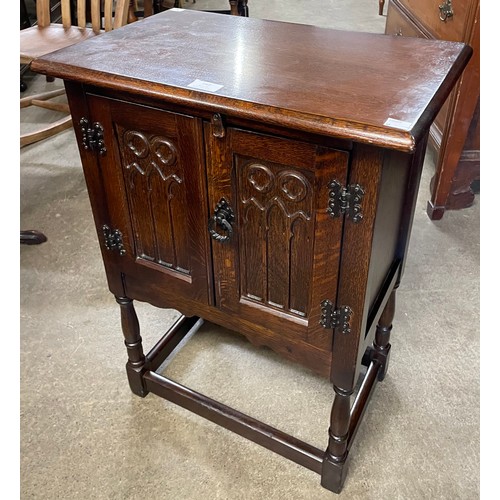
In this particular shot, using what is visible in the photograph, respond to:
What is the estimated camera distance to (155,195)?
3.46 ft

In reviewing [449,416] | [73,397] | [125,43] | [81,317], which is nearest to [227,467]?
[73,397]

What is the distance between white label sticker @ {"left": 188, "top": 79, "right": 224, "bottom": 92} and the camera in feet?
2.81

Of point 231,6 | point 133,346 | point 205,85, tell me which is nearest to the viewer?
point 205,85

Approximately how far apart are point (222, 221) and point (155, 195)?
167 millimetres

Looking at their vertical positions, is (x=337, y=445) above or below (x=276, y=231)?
below

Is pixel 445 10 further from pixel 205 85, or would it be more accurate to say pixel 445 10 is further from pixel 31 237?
pixel 31 237

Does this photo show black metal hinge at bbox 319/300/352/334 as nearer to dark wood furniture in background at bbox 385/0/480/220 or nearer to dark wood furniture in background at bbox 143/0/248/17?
dark wood furniture in background at bbox 385/0/480/220

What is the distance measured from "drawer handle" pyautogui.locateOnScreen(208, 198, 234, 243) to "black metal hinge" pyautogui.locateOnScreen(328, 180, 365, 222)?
208 mm

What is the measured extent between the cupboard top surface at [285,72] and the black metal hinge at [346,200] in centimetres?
10

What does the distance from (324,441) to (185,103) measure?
92 centimetres

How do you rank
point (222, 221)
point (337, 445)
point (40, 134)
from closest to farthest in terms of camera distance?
1. point (222, 221)
2. point (337, 445)
3. point (40, 134)

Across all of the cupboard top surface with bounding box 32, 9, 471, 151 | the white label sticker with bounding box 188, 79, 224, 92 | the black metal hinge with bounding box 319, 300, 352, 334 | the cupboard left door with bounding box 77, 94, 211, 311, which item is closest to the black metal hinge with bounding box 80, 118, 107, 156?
the cupboard left door with bounding box 77, 94, 211, 311

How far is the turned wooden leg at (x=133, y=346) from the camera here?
1.32 meters

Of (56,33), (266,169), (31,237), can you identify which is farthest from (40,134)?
(266,169)
